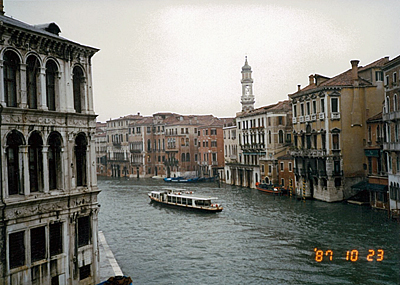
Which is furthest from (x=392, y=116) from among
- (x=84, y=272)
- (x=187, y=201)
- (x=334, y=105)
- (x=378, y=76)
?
(x=84, y=272)

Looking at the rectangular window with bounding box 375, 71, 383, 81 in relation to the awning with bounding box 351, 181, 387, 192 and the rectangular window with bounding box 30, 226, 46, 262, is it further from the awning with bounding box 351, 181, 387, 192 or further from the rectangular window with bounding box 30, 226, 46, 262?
the rectangular window with bounding box 30, 226, 46, 262

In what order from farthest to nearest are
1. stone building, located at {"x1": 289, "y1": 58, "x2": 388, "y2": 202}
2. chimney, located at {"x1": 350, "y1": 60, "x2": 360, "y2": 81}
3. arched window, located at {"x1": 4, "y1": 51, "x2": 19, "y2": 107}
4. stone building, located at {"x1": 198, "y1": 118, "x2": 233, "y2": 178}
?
stone building, located at {"x1": 198, "y1": 118, "x2": 233, "y2": 178} → chimney, located at {"x1": 350, "y1": 60, "x2": 360, "y2": 81} → stone building, located at {"x1": 289, "y1": 58, "x2": 388, "y2": 202} → arched window, located at {"x1": 4, "y1": 51, "x2": 19, "y2": 107}

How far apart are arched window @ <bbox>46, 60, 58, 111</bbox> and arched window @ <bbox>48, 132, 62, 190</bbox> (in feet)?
3.40

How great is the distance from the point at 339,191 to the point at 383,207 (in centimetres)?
615

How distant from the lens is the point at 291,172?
46656 millimetres

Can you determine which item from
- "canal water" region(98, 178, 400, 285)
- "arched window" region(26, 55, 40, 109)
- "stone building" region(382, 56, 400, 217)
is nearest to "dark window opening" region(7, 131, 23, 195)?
"arched window" region(26, 55, 40, 109)

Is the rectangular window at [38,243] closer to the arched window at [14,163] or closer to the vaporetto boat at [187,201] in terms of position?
the arched window at [14,163]

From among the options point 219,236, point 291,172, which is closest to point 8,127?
point 219,236

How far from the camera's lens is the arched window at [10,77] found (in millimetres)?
13734

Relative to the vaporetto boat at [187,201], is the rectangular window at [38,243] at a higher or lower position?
higher

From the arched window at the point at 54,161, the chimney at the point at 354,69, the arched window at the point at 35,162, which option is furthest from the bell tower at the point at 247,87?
the arched window at the point at 35,162

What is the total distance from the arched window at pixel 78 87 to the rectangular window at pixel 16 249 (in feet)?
16.4

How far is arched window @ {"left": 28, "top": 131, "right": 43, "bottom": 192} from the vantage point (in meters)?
14.4

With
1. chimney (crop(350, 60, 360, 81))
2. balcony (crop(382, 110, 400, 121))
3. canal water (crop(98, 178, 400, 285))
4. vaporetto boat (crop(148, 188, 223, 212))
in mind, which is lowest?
canal water (crop(98, 178, 400, 285))
